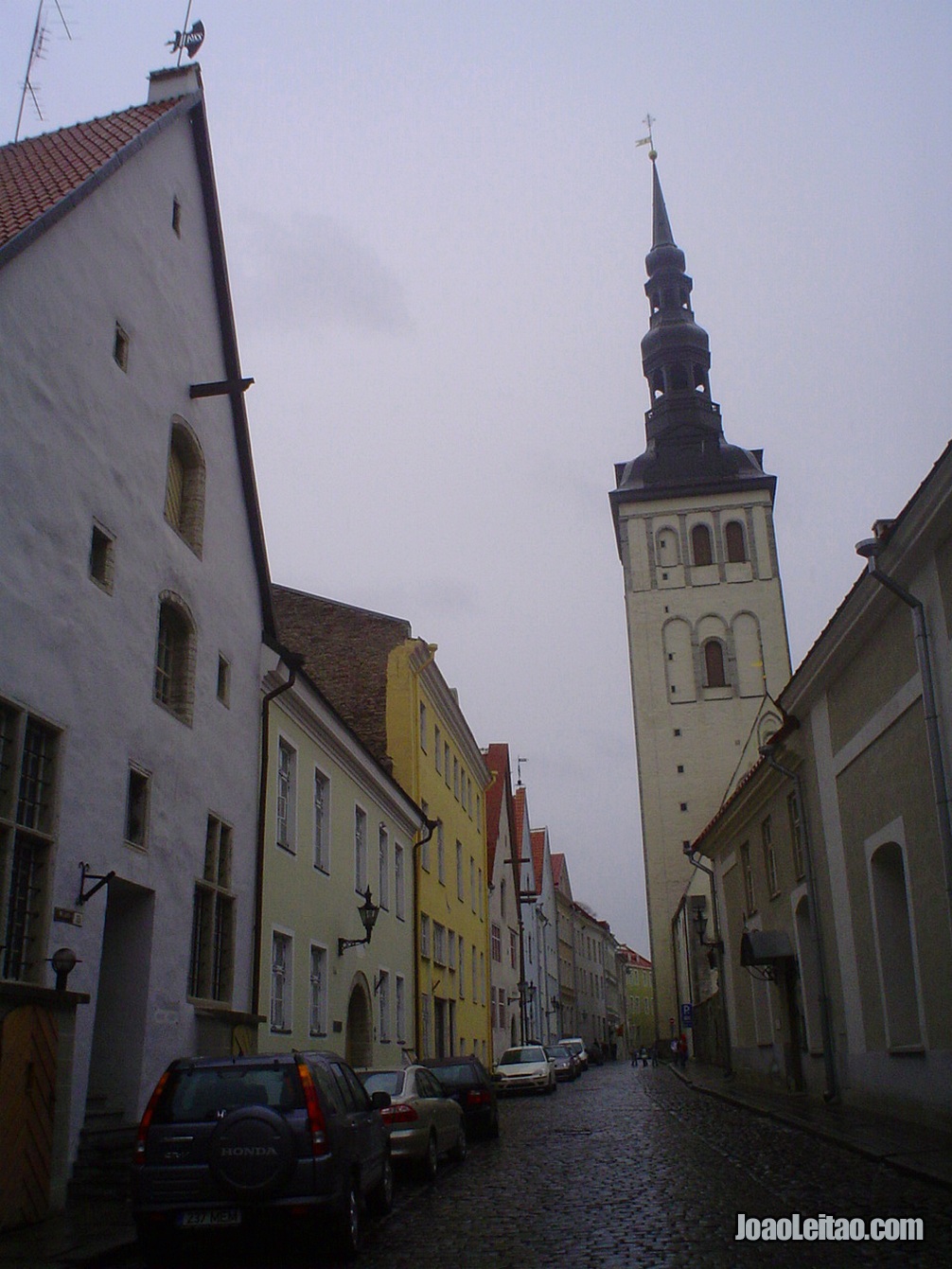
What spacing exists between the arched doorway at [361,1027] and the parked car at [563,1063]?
1986 centimetres

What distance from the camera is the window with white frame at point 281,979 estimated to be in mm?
17203

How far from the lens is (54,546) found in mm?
11172

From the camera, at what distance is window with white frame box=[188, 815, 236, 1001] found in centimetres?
1448

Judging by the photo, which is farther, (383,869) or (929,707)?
(383,869)

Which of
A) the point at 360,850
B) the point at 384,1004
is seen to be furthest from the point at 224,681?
the point at 384,1004

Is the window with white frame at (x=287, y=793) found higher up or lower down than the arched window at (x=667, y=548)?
lower down

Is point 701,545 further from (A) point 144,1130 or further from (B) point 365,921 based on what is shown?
(A) point 144,1130

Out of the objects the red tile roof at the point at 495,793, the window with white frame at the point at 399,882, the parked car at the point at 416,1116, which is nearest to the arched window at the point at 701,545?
the red tile roof at the point at 495,793

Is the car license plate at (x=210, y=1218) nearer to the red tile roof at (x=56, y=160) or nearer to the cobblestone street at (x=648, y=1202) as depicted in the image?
the cobblestone street at (x=648, y=1202)

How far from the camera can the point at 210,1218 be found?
7.88m

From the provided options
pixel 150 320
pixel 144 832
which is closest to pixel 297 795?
pixel 144 832

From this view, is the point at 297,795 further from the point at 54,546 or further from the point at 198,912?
the point at 54,546

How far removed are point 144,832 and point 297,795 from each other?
6031 mm

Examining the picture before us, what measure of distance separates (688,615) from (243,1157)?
56.6 metres
